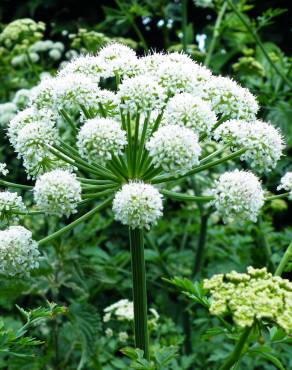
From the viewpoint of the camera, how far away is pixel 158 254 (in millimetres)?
4820

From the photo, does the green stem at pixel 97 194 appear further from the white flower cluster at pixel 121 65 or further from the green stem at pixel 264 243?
the green stem at pixel 264 243

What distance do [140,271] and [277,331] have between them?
0.54 m

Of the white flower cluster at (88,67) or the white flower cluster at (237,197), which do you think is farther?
the white flower cluster at (88,67)

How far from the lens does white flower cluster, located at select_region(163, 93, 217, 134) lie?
2.49 meters

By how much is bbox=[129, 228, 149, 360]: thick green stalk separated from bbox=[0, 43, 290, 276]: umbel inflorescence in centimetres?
10

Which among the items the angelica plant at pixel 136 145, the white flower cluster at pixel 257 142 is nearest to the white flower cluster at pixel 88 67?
the angelica plant at pixel 136 145

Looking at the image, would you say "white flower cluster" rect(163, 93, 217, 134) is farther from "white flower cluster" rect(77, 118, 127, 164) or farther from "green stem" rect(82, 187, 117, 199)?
"green stem" rect(82, 187, 117, 199)

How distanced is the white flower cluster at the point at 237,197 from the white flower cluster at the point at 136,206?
24 centimetres

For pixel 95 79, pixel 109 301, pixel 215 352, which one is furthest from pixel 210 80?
pixel 109 301

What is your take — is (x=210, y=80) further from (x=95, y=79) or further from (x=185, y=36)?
(x=185, y=36)

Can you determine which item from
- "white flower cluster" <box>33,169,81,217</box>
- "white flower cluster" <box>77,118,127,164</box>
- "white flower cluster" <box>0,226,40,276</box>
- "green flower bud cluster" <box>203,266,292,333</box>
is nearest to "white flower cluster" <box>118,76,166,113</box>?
"white flower cluster" <box>77,118,127,164</box>

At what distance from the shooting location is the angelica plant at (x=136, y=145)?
7.77ft

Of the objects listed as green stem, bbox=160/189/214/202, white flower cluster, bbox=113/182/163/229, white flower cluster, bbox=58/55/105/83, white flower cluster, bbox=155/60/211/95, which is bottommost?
white flower cluster, bbox=113/182/163/229

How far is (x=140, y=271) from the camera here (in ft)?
8.07
